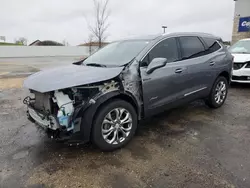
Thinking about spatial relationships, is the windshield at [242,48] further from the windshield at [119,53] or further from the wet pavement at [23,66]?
the wet pavement at [23,66]

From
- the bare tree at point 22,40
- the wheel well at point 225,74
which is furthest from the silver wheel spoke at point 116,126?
the bare tree at point 22,40

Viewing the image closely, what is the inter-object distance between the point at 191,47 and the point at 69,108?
2736mm

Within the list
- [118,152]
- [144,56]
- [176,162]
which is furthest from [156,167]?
[144,56]

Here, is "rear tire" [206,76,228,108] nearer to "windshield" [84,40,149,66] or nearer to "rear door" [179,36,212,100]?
"rear door" [179,36,212,100]

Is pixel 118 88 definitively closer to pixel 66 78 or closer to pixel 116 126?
pixel 116 126

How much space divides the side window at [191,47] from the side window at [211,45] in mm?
223

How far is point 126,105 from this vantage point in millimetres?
3104

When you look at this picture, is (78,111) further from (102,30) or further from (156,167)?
(102,30)

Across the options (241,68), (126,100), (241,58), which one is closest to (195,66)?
(126,100)

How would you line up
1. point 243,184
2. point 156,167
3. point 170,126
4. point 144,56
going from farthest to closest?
point 170,126 < point 144,56 < point 156,167 < point 243,184

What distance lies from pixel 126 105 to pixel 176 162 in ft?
3.45

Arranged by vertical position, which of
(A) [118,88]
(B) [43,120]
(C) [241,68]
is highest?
(A) [118,88]

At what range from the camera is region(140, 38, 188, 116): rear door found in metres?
3.30

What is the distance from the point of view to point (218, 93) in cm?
492
